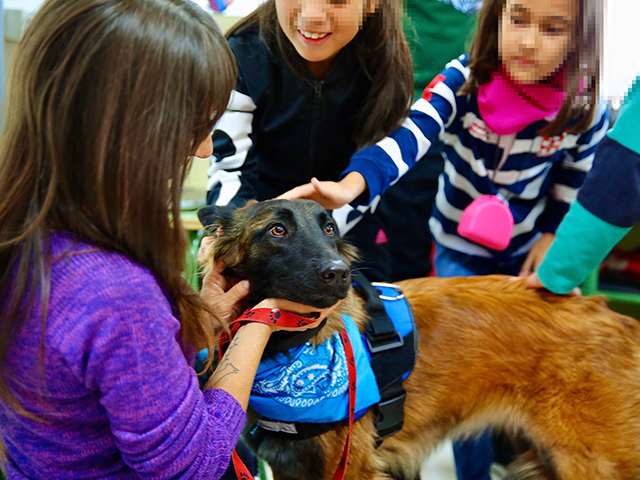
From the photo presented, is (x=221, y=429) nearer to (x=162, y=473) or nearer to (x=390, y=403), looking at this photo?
(x=162, y=473)

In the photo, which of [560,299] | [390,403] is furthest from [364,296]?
[560,299]

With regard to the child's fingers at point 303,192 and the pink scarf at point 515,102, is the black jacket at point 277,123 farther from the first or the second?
the pink scarf at point 515,102

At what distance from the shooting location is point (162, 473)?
75 centimetres

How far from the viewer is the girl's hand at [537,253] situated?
5.46 feet

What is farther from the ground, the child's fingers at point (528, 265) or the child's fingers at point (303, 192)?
Result: the child's fingers at point (303, 192)

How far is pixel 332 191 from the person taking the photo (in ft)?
4.48

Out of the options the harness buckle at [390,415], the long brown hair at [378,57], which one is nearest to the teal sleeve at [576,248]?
the harness buckle at [390,415]

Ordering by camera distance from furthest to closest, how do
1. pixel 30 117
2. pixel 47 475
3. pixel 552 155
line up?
pixel 552 155
pixel 47 475
pixel 30 117

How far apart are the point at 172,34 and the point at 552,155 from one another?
1288mm

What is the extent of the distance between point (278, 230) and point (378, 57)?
75 cm

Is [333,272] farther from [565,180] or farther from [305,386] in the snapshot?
[565,180]

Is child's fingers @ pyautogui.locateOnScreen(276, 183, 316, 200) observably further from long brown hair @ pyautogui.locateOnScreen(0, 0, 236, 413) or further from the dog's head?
long brown hair @ pyautogui.locateOnScreen(0, 0, 236, 413)

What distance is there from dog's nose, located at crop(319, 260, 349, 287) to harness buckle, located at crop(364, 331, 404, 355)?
30cm

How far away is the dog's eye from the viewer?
44.3 inches
